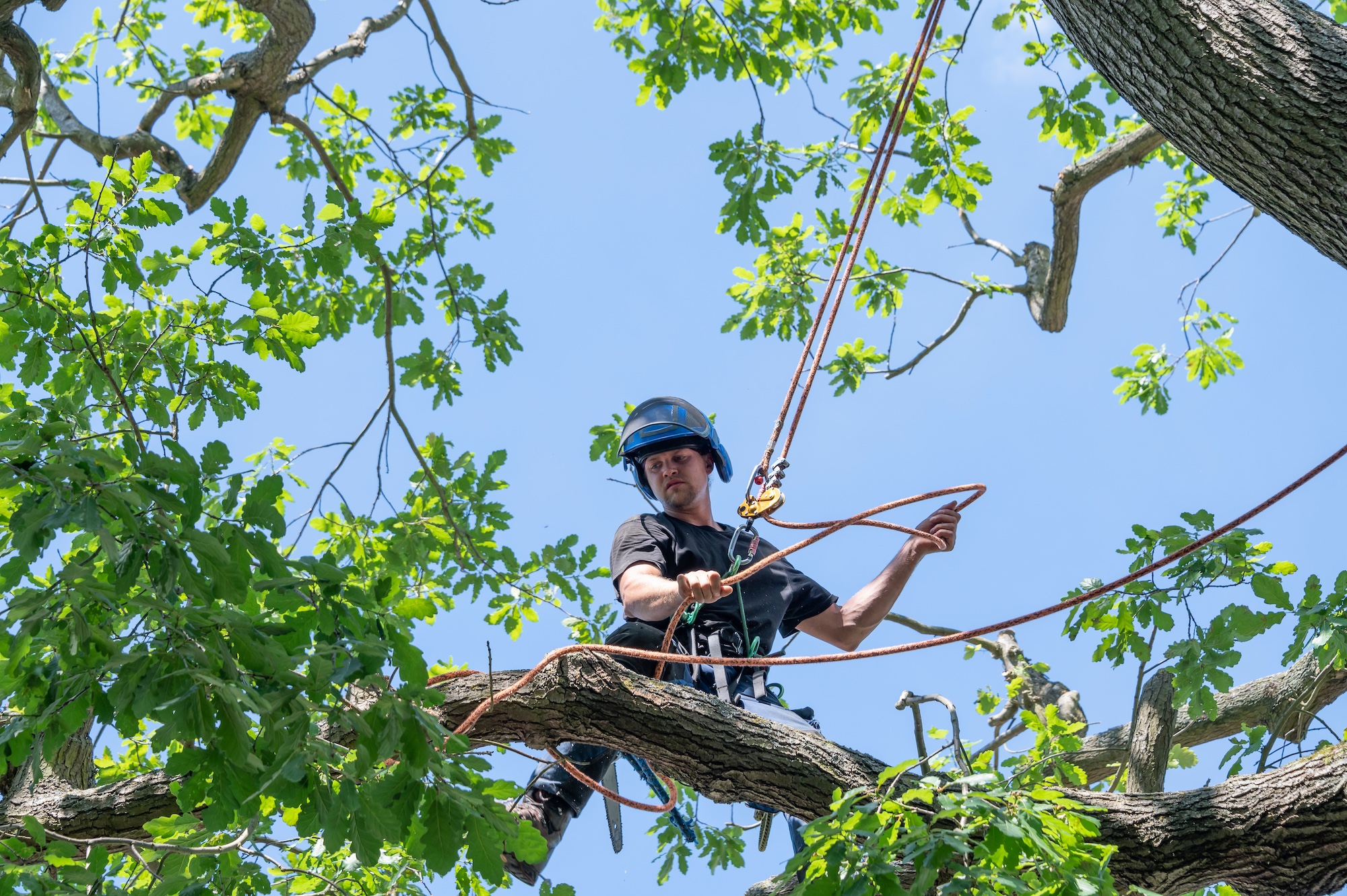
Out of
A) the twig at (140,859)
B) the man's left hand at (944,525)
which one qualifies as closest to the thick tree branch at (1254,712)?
the man's left hand at (944,525)

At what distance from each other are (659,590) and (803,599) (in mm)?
743

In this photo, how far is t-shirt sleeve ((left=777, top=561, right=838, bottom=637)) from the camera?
3605 millimetres

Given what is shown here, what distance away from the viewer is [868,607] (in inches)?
142

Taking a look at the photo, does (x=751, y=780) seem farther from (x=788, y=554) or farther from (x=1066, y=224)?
(x=1066, y=224)

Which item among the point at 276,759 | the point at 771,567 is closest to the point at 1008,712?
the point at 771,567

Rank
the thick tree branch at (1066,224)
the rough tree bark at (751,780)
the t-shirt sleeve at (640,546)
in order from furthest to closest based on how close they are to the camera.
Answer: the thick tree branch at (1066,224) < the t-shirt sleeve at (640,546) < the rough tree bark at (751,780)

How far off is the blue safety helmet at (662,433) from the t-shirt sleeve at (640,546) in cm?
35

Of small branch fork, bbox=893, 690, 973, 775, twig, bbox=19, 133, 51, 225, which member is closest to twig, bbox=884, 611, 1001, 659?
small branch fork, bbox=893, 690, 973, 775

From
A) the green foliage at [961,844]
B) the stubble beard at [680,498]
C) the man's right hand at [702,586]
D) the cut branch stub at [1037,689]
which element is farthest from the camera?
the cut branch stub at [1037,689]

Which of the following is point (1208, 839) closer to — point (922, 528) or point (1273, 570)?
point (1273, 570)

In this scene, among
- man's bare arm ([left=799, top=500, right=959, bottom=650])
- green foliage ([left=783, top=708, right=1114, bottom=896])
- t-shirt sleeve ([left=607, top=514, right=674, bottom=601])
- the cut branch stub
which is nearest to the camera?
green foliage ([left=783, top=708, right=1114, bottom=896])

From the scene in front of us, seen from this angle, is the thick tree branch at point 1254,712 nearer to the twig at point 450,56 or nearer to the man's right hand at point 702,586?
the man's right hand at point 702,586

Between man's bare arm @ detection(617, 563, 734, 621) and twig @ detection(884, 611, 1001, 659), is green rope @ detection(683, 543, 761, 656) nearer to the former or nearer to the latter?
man's bare arm @ detection(617, 563, 734, 621)

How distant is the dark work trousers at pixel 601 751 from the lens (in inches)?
125
